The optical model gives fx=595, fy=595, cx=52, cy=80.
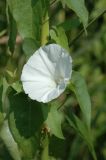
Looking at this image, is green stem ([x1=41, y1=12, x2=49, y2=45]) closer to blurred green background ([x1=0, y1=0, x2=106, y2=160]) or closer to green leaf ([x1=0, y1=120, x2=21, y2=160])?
green leaf ([x1=0, y1=120, x2=21, y2=160])

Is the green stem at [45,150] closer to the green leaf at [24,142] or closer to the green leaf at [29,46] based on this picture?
the green leaf at [24,142]

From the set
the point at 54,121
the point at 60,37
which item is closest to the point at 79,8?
the point at 60,37

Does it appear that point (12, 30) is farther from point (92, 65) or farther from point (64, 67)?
point (92, 65)

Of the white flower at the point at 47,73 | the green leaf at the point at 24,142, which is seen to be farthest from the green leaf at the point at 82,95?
the green leaf at the point at 24,142

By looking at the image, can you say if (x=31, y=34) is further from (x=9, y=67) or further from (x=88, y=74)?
(x=88, y=74)

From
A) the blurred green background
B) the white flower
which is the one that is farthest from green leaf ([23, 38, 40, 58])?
the blurred green background

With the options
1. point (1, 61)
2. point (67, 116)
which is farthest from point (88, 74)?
point (67, 116)
